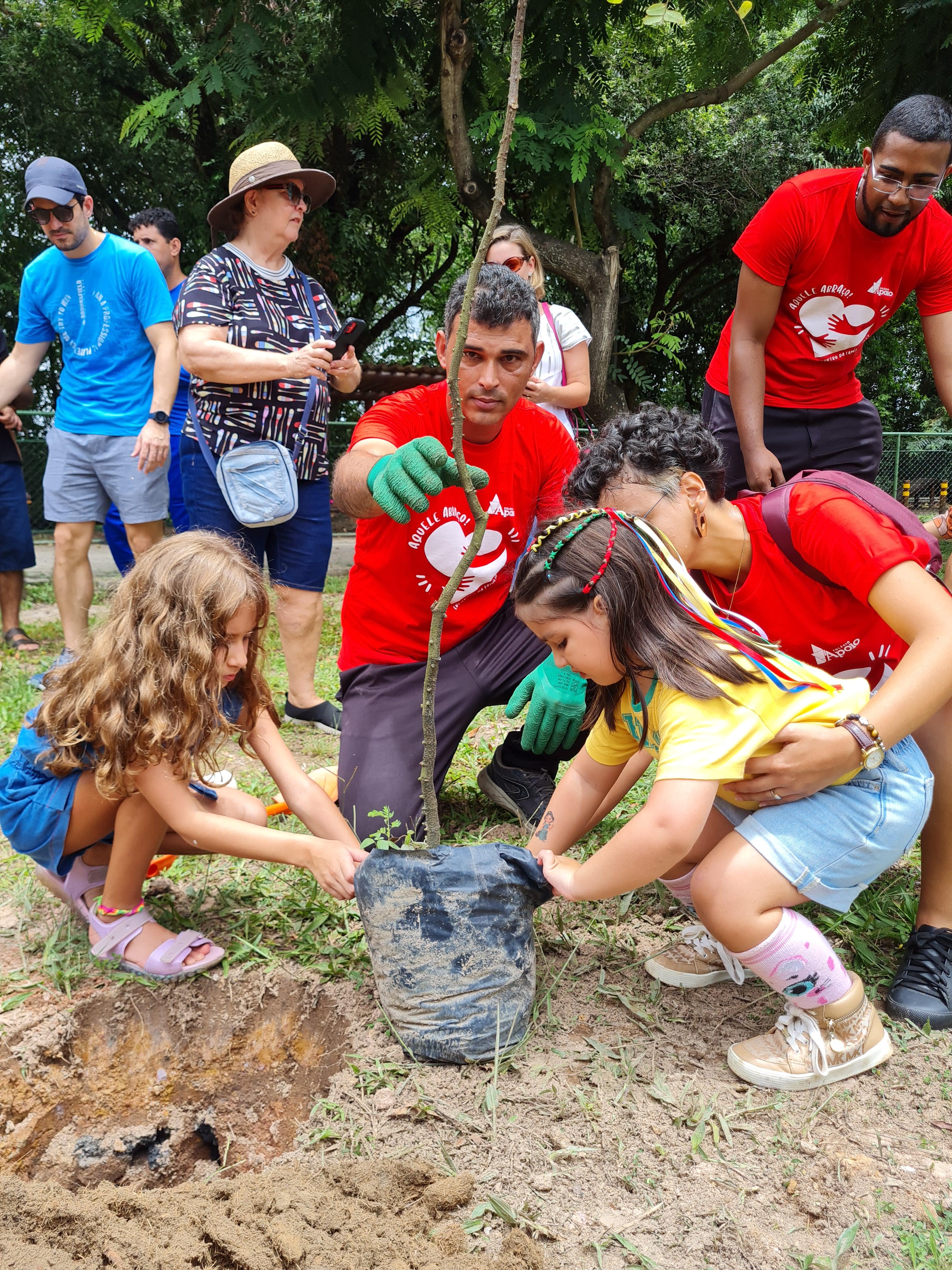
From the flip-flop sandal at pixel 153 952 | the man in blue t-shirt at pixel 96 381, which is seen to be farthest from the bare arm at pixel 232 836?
the man in blue t-shirt at pixel 96 381

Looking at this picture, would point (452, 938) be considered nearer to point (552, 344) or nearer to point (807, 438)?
point (807, 438)

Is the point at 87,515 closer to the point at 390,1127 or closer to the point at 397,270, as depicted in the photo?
the point at 390,1127

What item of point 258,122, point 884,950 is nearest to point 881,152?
point 884,950

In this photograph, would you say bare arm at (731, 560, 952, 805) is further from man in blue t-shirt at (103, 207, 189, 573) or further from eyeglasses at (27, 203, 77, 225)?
eyeglasses at (27, 203, 77, 225)

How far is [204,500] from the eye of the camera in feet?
11.2

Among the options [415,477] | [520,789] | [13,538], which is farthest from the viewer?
[13,538]

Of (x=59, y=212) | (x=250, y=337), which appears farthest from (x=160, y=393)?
(x=250, y=337)

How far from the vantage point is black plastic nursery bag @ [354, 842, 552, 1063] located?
5.73 ft

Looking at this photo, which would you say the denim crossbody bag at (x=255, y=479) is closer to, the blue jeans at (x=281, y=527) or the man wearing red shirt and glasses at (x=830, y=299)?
the blue jeans at (x=281, y=527)

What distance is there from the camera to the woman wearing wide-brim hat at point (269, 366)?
317cm

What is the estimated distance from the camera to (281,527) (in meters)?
3.55

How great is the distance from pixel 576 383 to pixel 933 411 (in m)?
13.2

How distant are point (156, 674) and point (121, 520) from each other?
280 cm

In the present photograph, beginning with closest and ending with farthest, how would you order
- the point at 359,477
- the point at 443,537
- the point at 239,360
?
the point at 359,477 → the point at 443,537 → the point at 239,360
